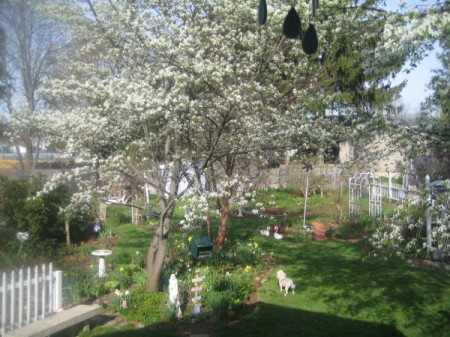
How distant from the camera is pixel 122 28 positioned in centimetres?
789

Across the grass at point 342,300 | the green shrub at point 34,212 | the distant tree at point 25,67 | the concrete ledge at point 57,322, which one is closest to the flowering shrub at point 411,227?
the grass at point 342,300

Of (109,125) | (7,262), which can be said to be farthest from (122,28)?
(7,262)

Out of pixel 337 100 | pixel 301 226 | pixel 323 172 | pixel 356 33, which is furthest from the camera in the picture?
pixel 323 172

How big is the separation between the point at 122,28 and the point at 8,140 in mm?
2618

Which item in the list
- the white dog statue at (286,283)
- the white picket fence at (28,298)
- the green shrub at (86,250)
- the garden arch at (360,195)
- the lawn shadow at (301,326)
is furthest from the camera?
the garden arch at (360,195)

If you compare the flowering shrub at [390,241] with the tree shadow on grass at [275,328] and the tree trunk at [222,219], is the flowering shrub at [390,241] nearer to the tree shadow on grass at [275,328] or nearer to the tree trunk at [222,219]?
the tree shadow on grass at [275,328]

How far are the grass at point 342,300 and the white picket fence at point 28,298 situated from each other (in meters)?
0.71

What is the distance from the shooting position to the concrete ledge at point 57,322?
17.5 feet

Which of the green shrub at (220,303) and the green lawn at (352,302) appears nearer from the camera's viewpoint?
the green lawn at (352,302)

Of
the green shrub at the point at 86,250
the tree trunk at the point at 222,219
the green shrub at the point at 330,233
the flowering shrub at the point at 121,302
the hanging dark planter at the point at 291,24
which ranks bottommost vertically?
the flowering shrub at the point at 121,302

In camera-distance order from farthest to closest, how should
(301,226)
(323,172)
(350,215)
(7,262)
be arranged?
(323,172)
(350,215)
(301,226)
(7,262)

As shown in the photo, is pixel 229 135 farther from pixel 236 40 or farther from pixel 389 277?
pixel 389 277

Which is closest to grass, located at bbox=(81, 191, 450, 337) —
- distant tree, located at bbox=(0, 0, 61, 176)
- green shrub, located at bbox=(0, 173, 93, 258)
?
green shrub, located at bbox=(0, 173, 93, 258)

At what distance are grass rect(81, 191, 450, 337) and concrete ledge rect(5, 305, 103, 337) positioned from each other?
29cm
